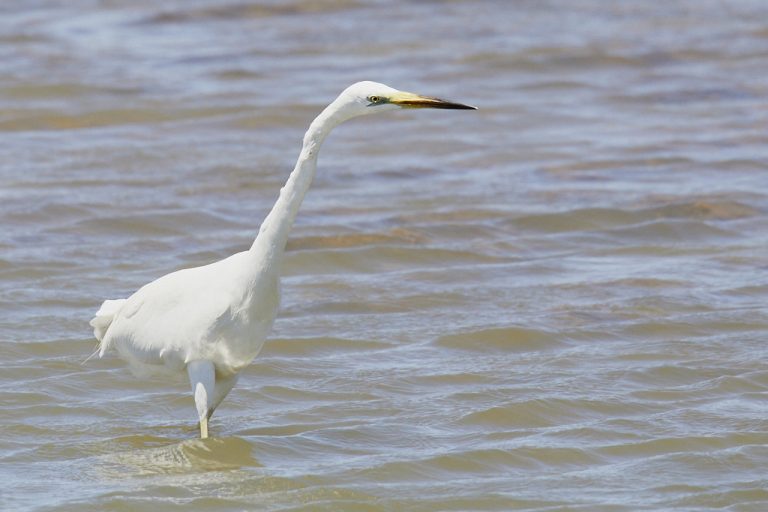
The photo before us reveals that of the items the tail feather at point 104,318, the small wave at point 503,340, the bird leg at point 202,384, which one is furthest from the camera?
the small wave at point 503,340

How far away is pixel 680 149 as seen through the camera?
11.4 meters

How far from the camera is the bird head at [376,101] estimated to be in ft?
17.4

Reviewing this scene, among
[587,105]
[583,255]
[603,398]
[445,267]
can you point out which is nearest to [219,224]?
[445,267]

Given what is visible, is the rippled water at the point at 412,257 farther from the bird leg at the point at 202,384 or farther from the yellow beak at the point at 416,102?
the yellow beak at the point at 416,102

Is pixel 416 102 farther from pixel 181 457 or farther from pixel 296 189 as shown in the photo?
pixel 181 457

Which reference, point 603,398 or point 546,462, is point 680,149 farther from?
point 546,462

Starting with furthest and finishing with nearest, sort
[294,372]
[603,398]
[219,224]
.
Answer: [219,224]
[294,372]
[603,398]

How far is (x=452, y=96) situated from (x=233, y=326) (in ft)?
25.8

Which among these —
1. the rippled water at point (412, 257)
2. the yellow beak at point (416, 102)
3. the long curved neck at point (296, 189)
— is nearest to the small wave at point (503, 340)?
the rippled water at point (412, 257)

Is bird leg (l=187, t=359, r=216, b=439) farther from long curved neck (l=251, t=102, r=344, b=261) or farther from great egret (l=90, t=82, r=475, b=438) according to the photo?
long curved neck (l=251, t=102, r=344, b=261)

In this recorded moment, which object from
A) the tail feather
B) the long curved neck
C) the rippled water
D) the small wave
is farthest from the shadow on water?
the small wave

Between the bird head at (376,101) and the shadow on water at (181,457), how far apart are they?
56.1 inches

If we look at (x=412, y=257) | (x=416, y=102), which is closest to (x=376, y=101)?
(x=416, y=102)

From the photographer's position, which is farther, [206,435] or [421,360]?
[421,360]
